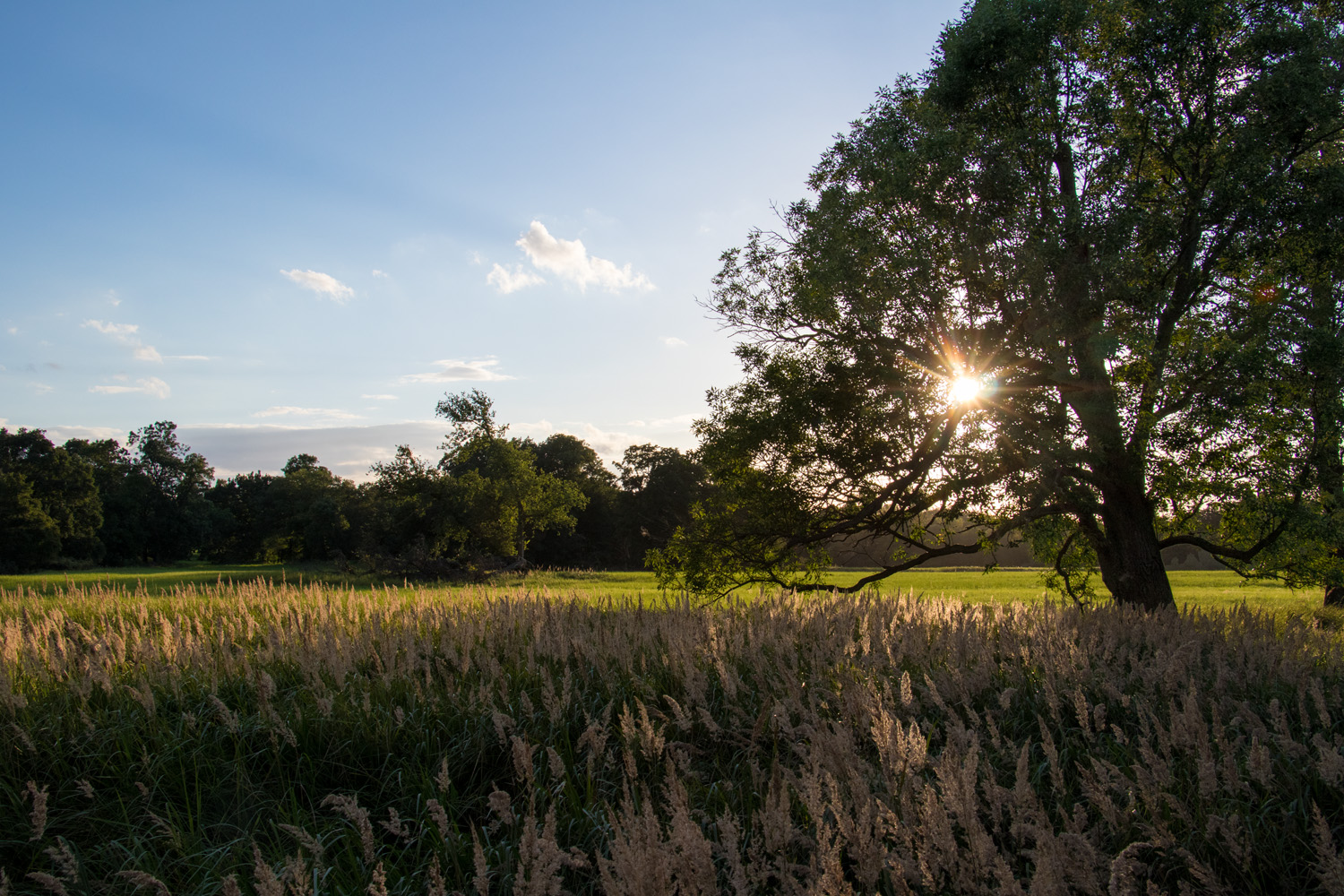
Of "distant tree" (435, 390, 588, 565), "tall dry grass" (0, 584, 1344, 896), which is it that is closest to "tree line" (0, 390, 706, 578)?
"distant tree" (435, 390, 588, 565)

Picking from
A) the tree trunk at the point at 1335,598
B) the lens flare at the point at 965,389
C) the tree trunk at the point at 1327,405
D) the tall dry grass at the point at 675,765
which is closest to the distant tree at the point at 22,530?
the tall dry grass at the point at 675,765

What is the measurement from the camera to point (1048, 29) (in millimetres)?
11406

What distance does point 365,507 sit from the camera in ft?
169

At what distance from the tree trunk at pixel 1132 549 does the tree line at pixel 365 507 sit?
17754 mm

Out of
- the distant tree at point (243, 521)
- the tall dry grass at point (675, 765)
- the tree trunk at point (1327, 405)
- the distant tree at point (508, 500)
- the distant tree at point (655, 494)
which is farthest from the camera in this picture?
the distant tree at point (243, 521)

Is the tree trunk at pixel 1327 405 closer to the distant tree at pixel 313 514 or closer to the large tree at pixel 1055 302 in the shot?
the large tree at pixel 1055 302

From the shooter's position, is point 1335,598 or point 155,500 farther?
point 155,500

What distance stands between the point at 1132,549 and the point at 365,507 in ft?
165

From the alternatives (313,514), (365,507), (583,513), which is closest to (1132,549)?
(365,507)

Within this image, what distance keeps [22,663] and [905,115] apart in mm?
13529

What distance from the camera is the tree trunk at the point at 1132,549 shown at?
11.6 metres

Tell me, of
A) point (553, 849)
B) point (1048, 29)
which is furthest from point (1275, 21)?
point (553, 849)

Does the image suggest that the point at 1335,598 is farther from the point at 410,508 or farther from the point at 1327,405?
the point at 410,508

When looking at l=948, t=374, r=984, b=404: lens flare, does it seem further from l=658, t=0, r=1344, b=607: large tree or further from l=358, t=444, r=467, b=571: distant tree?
l=358, t=444, r=467, b=571: distant tree
